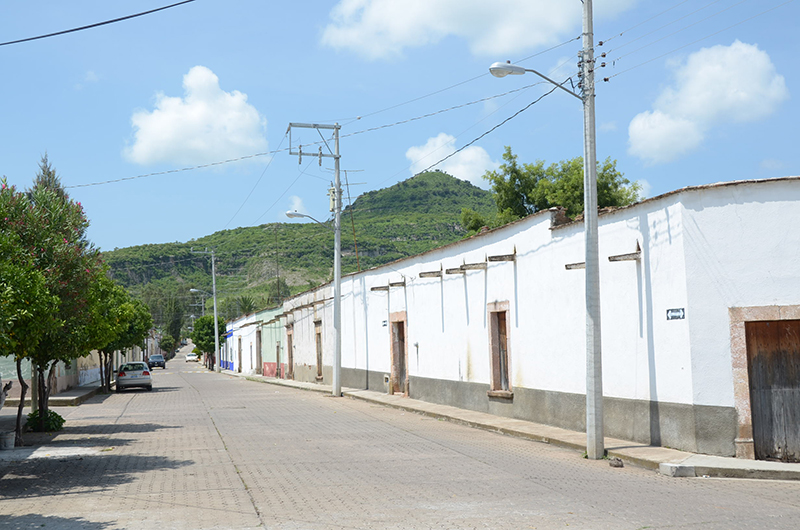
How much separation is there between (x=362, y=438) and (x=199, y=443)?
320cm

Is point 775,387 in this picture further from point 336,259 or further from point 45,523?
point 336,259

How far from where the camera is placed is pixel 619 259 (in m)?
13.5

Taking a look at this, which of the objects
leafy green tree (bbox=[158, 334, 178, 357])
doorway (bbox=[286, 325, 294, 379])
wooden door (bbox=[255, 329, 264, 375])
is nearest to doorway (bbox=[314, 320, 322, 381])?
doorway (bbox=[286, 325, 294, 379])

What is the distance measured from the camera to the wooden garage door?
37.8ft

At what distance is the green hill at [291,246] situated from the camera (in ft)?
318

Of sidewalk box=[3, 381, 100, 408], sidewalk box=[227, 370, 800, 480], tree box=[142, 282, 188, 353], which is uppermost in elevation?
tree box=[142, 282, 188, 353]

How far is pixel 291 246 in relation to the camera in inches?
4218

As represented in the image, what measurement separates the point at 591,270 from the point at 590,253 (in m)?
0.28

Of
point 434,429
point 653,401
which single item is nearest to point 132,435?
point 434,429

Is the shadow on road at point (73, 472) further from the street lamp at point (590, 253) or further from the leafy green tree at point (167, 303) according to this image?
the leafy green tree at point (167, 303)

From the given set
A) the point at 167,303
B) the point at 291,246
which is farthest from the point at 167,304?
the point at 291,246

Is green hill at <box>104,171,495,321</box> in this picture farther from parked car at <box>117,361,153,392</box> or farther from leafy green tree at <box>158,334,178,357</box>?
parked car at <box>117,361,153,392</box>

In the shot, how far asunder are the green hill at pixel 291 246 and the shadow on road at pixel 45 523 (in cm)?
8232

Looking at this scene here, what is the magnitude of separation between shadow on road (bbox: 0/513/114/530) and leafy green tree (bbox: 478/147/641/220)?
33653 millimetres
